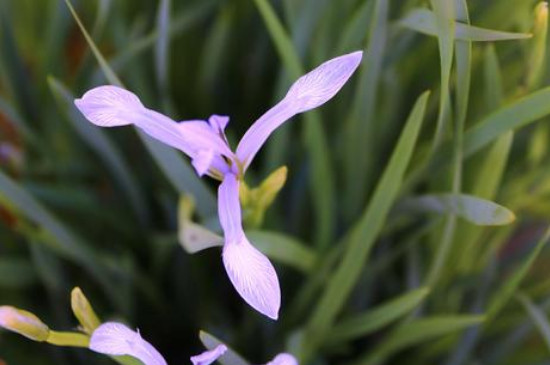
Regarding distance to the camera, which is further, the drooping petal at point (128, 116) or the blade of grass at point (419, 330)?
the blade of grass at point (419, 330)

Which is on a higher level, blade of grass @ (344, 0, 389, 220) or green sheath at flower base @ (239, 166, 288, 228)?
blade of grass @ (344, 0, 389, 220)

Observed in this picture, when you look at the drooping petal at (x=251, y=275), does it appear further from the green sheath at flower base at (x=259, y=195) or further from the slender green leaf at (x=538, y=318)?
the slender green leaf at (x=538, y=318)

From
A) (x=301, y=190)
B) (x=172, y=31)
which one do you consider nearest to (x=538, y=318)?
(x=301, y=190)

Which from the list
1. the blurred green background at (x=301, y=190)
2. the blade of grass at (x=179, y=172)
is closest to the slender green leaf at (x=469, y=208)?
the blurred green background at (x=301, y=190)

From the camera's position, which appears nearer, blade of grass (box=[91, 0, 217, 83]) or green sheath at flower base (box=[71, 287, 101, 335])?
green sheath at flower base (box=[71, 287, 101, 335])

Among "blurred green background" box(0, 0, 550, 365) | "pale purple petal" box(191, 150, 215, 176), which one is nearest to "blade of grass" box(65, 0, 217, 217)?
"blurred green background" box(0, 0, 550, 365)

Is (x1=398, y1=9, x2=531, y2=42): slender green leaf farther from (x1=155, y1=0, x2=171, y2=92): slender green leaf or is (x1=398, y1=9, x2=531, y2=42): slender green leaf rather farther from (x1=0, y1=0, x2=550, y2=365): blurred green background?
(x1=155, y1=0, x2=171, y2=92): slender green leaf

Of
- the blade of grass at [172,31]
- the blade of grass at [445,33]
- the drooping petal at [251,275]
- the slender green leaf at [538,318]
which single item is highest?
the blade of grass at [172,31]

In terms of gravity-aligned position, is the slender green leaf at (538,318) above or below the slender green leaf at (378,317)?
below
